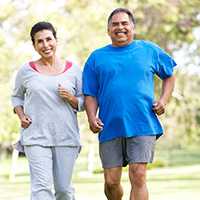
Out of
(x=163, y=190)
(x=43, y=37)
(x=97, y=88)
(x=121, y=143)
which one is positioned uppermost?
(x=43, y=37)

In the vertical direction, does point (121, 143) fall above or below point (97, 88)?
below

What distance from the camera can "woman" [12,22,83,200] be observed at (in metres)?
7.06

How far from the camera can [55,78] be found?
7137mm

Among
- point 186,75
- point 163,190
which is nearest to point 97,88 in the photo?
point 163,190

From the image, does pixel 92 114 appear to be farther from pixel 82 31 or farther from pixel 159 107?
pixel 82 31

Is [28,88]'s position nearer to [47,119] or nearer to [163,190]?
[47,119]

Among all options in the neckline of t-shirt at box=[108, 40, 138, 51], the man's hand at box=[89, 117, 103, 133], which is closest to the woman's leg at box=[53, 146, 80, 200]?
the man's hand at box=[89, 117, 103, 133]

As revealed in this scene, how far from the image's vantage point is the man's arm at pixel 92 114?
706cm

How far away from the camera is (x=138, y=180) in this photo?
6980mm

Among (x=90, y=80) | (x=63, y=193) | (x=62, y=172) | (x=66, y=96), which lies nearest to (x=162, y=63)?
(x=90, y=80)

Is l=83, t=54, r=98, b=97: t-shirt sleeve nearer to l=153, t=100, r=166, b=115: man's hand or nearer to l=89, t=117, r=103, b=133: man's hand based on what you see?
l=89, t=117, r=103, b=133: man's hand

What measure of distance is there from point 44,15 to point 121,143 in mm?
15132

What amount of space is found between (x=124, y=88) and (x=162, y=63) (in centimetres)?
47

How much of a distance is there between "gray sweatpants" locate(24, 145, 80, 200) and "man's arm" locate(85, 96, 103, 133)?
11.9 inches
